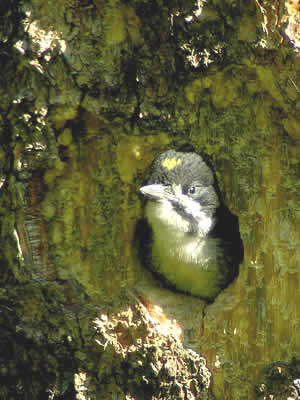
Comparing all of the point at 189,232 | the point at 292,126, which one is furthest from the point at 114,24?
the point at 189,232

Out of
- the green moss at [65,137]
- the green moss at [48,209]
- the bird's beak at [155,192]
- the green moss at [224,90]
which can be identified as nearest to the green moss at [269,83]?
the green moss at [224,90]

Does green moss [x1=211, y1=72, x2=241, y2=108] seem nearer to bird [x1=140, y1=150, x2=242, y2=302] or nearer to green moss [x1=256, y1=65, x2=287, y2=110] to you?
green moss [x1=256, y1=65, x2=287, y2=110]

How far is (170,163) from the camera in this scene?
359 centimetres

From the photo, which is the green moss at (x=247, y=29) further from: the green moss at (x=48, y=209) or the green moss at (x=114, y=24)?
the green moss at (x=48, y=209)

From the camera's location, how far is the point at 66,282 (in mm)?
3207

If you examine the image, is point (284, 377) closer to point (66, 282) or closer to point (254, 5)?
point (66, 282)

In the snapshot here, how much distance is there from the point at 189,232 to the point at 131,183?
551 mm

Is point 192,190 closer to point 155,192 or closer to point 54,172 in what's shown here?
point 155,192

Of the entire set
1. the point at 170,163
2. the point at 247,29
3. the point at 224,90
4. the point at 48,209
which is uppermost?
the point at 247,29

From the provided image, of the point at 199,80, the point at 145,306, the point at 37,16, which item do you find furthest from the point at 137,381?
the point at 37,16

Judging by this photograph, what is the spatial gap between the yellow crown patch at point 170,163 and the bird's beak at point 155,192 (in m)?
0.12

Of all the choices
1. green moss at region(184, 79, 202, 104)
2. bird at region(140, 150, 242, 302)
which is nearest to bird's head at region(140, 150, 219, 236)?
bird at region(140, 150, 242, 302)

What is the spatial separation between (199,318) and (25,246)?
1110 mm

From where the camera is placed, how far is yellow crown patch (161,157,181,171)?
3566mm
